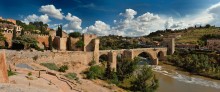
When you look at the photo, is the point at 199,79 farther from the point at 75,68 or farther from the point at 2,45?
the point at 2,45

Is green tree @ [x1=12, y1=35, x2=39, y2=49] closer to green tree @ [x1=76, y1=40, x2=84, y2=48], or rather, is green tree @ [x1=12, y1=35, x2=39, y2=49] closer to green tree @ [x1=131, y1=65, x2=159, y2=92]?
green tree @ [x1=76, y1=40, x2=84, y2=48]

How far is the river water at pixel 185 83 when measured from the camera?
25.7 m

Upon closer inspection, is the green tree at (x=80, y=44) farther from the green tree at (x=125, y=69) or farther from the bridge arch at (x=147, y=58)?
the bridge arch at (x=147, y=58)

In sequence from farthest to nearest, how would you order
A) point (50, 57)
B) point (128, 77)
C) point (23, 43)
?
point (23, 43), point (128, 77), point (50, 57)

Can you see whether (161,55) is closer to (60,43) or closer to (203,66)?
(203,66)

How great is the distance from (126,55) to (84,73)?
697 inches

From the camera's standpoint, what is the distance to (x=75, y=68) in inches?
1007

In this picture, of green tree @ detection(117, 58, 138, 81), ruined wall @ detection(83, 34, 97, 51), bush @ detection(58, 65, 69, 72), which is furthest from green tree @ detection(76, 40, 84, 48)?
bush @ detection(58, 65, 69, 72)

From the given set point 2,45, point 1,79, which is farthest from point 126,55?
point 1,79

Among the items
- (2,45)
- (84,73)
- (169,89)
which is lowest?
(169,89)

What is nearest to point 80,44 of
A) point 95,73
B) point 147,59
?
point 95,73

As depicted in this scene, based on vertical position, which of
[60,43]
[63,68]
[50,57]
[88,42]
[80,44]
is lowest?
[63,68]

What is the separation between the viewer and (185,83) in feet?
94.6

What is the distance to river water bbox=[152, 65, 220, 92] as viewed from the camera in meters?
25.7
